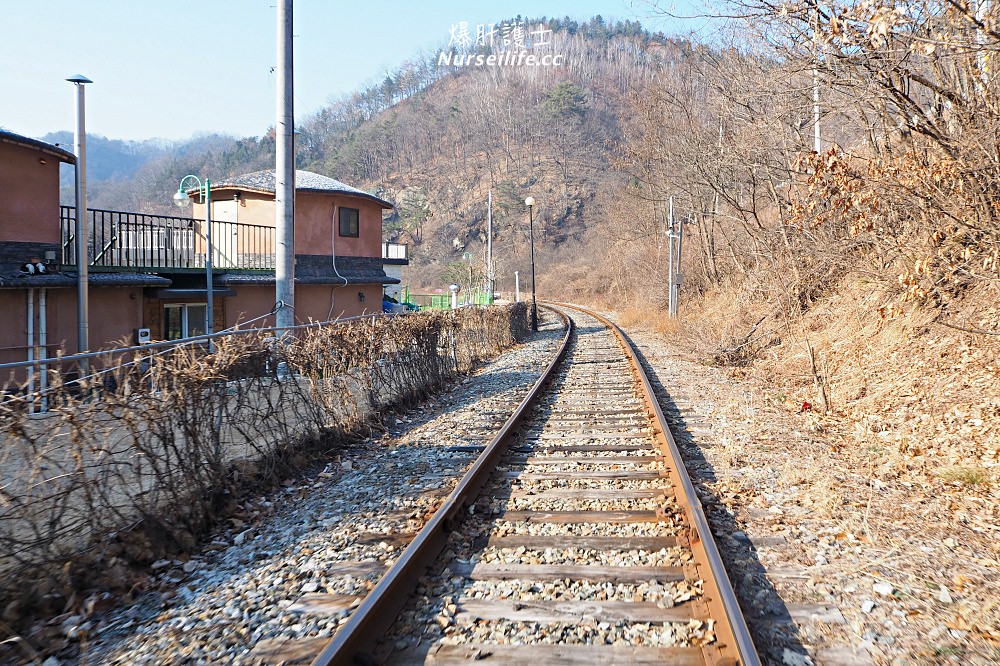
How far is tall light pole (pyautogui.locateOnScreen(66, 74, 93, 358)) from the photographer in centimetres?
1360

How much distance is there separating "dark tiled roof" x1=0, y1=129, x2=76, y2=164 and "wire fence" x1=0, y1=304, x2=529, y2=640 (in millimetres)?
8221

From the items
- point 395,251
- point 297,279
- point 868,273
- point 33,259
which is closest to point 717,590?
point 868,273

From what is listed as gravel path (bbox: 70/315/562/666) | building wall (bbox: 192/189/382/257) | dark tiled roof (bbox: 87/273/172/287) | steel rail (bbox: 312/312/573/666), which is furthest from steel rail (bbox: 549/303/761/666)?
building wall (bbox: 192/189/382/257)

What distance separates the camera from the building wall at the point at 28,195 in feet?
43.2

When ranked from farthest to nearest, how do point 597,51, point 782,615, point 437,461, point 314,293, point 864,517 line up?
point 597,51 → point 314,293 → point 437,461 → point 864,517 → point 782,615

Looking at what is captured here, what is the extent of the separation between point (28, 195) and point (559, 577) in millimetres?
13505

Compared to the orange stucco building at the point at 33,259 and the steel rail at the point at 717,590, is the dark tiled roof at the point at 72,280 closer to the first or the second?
the orange stucco building at the point at 33,259

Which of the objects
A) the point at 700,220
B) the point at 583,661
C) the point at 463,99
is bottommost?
the point at 583,661

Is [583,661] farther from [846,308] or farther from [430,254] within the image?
[430,254]

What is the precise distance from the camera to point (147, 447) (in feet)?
17.7

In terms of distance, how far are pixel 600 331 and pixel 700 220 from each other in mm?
6964

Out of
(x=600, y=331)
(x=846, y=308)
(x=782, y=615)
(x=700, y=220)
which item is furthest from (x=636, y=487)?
Answer: (x=700, y=220)

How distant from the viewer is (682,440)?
28.2 ft

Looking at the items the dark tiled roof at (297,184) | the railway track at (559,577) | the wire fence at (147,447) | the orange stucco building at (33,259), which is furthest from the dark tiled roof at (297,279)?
the railway track at (559,577)
